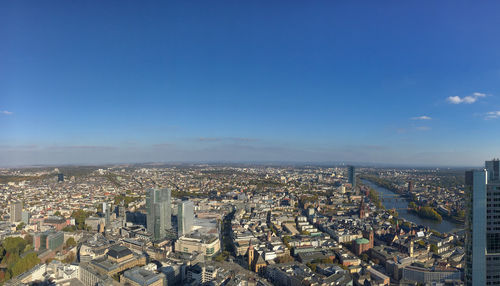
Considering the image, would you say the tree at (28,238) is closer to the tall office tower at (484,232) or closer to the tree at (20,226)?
the tree at (20,226)

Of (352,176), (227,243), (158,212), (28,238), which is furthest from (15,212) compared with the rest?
(352,176)

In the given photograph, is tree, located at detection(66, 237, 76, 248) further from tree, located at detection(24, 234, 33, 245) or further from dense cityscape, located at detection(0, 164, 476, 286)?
tree, located at detection(24, 234, 33, 245)

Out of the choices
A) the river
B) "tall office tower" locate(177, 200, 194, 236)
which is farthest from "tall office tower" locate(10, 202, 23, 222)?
the river

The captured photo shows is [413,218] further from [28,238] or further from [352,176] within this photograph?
[28,238]

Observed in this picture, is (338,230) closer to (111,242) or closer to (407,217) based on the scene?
(407,217)

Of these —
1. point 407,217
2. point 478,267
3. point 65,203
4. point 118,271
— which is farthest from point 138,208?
point 478,267

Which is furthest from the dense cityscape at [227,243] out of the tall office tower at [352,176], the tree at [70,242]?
the tall office tower at [352,176]
